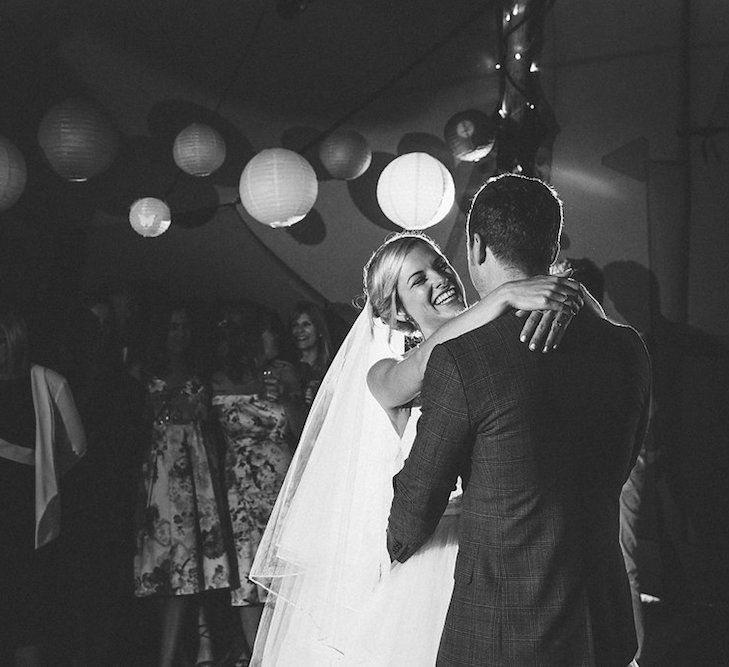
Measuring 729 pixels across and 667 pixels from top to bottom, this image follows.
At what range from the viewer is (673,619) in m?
4.11

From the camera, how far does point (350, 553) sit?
1766 millimetres

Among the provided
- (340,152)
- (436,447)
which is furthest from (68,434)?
(340,152)

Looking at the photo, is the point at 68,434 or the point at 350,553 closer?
the point at 350,553

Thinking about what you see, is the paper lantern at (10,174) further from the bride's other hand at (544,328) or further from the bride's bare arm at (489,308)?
the bride's other hand at (544,328)

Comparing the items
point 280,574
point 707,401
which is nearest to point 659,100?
A: point 707,401

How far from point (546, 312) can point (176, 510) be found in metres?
2.31

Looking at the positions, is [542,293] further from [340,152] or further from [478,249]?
[340,152]

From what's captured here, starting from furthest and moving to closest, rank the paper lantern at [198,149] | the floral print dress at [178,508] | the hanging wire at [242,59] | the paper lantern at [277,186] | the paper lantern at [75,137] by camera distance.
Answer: the hanging wire at [242,59] → the paper lantern at [198,149] → the paper lantern at [277,186] → the paper lantern at [75,137] → the floral print dress at [178,508]

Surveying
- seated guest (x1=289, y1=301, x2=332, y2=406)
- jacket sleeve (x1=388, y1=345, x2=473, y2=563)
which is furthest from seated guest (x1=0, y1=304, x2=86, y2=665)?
jacket sleeve (x1=388, y1=345, x2=473, y2=563)

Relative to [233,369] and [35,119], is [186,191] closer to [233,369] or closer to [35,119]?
[35,119]

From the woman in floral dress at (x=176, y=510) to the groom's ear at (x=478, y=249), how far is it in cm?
212

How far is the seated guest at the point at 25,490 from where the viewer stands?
8.63 feet

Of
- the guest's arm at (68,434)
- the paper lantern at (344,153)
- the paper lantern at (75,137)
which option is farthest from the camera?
the paper lantern at (344,153)

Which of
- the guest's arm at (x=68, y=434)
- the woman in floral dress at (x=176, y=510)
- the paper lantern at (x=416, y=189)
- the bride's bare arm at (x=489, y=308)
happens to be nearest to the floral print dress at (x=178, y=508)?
the woman in floral dress at (x=176, y=510)
